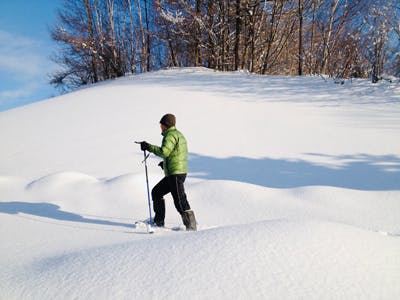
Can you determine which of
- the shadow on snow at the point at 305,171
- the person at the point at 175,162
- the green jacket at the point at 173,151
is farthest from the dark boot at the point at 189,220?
the shadow on snow at the point at 305,171

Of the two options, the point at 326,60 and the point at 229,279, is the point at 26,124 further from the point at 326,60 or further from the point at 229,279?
the point at 326,60

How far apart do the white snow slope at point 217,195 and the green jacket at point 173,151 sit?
2.46 ft

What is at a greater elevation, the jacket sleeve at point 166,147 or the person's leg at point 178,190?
the jacket sleeve at point 166,147

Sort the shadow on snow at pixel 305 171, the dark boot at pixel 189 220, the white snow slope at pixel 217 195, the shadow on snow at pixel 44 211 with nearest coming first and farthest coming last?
the white snow slope at pixel 217 195 < the dark boot at pixel 189 220 < the shadow on snow at pixel 44 211 < the shadow on snow at pixel 305 171

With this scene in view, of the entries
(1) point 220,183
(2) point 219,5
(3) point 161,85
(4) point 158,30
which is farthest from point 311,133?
(4) point 158,30

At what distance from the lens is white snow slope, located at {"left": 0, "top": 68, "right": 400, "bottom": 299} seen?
69.2 inches

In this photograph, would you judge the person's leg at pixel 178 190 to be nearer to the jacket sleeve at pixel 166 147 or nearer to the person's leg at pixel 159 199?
the person's leg at pixel 159 199

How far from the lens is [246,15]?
709 inches

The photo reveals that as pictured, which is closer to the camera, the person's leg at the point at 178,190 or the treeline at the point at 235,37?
the person's leg at the point at 178,190

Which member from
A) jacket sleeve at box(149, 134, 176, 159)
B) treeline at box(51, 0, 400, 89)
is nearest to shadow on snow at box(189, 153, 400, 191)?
jacket sleeve at box(149, 134, 176, 159)

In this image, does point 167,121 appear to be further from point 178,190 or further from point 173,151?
point 178,190

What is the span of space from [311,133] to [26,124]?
8.67 m

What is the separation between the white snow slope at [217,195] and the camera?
69.2 inches

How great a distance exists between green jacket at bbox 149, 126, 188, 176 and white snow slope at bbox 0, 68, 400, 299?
0.75 meters
